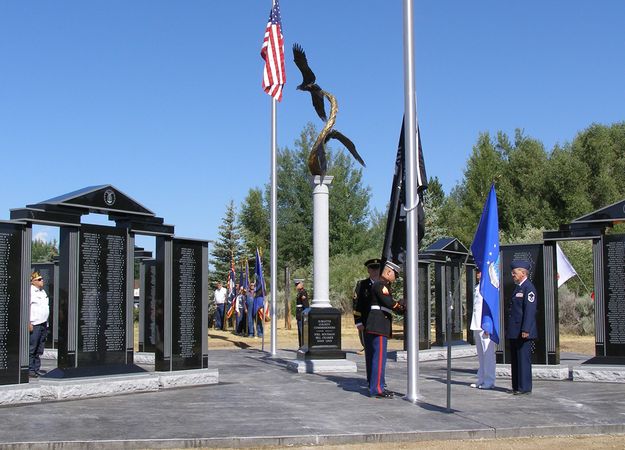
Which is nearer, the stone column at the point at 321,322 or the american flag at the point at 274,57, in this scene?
the stone column at the point at 321,322

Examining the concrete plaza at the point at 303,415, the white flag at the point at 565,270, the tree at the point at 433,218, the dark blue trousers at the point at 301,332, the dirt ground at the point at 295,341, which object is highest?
the tree at the point at 433,218

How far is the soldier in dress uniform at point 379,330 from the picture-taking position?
12.0 meters

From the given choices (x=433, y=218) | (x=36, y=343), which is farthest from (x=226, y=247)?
(x=36, y=343)

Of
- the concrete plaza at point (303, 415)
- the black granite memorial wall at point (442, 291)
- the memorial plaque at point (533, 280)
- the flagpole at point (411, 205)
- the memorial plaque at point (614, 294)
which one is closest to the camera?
the concrete plaza at point (303, 415)

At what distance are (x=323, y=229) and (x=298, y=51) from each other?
411 cm

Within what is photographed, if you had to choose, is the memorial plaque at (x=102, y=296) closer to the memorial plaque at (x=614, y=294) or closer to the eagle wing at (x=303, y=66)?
the eagle wing at (x=303, y=66)

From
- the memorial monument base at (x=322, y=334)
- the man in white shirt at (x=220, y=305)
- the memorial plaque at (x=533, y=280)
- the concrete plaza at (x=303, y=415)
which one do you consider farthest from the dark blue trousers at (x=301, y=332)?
the man in white shirt at (x=220, y=305)

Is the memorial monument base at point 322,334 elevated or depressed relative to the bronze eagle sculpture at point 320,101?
depressed

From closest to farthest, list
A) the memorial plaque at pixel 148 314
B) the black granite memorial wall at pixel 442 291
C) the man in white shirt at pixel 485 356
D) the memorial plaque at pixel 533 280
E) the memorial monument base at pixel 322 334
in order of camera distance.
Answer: the man in white shirt at pixel 485 356 < the memorial plaque at pixel 533 280 < the memorial monument base at pixel 322 334 < the memorial plaque at pixel 148 314 < the black granite memorial wall at pixel 442 291

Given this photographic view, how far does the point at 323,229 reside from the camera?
1719 cm

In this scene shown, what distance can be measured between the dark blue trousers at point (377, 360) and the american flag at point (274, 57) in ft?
30.7

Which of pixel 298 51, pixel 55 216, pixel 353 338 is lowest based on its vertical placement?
pixel 353 338

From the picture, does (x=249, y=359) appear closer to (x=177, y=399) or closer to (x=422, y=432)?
(x=177, y=399)

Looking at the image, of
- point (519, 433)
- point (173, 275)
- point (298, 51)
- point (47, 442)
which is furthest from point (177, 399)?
point (298, 51)
